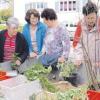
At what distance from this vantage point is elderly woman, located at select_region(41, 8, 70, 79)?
3867 millimetres

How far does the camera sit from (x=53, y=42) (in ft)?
12.9

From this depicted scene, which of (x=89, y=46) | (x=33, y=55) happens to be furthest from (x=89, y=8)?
(x=33, y=55)

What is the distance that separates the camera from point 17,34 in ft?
13.0

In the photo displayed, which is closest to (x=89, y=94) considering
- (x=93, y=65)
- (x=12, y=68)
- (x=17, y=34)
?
(x=93, y=65)

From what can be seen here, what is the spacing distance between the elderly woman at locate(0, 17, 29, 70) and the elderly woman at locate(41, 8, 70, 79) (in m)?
0.26

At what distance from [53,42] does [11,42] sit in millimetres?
459

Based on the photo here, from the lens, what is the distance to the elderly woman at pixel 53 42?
387 cm

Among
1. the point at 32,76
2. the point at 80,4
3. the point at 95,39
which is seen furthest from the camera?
the point at 80,4

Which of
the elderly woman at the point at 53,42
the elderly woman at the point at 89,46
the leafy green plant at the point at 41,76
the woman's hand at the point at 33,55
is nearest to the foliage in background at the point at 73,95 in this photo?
the leafy green plant at the point at 41,76

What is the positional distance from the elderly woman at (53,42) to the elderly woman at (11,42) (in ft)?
0.85

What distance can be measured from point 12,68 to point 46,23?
64cm

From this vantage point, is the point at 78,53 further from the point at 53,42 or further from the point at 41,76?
the point at 53,42

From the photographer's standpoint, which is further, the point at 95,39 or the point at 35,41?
the point at 35,41

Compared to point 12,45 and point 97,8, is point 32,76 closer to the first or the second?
point 97,8
